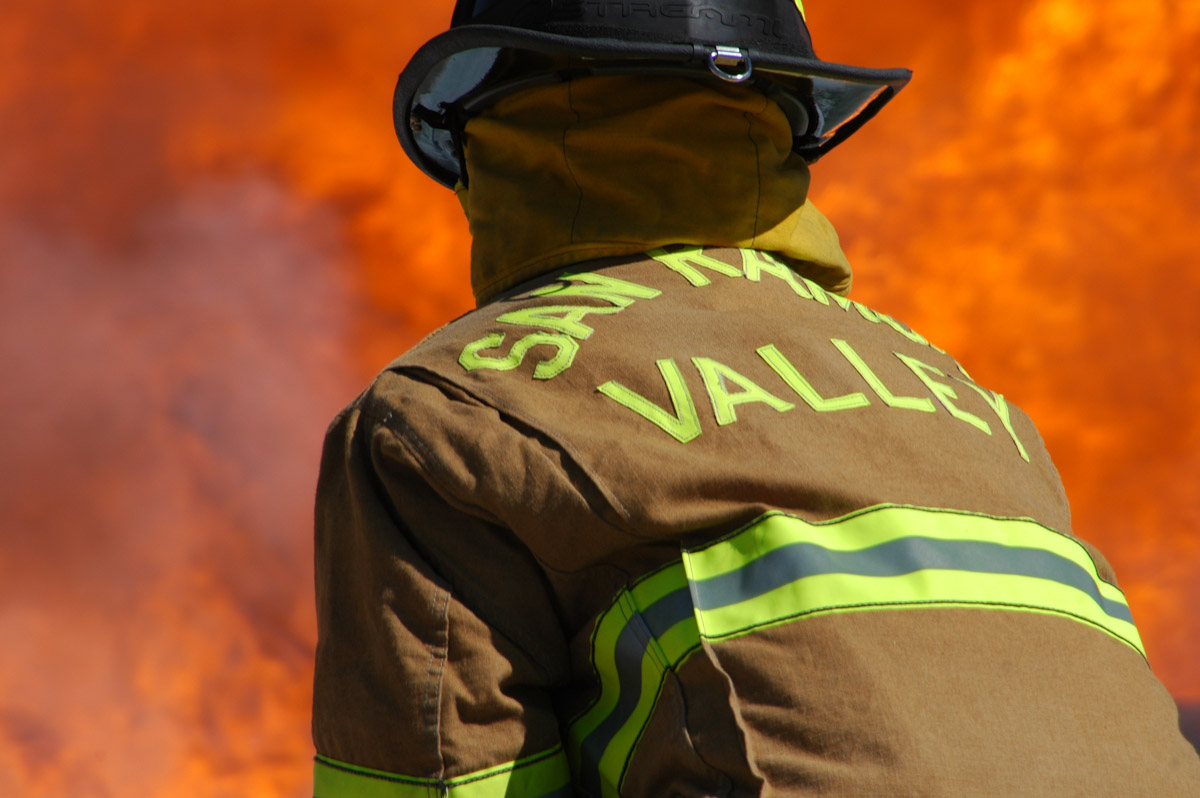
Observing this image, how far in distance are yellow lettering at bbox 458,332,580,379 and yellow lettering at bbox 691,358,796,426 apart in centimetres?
17

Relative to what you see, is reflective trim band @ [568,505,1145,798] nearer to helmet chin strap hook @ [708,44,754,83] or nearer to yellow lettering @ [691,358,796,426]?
yellow lettering @ [691,358,796,426]

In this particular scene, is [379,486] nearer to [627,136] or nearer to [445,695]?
[445,695]

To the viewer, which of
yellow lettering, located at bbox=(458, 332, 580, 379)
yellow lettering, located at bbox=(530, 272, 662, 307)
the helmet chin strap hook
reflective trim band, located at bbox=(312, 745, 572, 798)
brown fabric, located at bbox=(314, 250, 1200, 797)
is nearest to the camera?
brown fabric, located at bbox=(314, 250, 1200, 797)

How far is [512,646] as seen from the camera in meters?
1.40

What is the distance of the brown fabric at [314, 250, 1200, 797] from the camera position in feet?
3.96

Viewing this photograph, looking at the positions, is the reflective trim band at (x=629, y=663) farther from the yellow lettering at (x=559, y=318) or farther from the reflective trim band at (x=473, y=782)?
the yellow lettering at (x=559, y=318)

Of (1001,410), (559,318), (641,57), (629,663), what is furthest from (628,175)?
(629,663)

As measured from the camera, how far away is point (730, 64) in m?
1.72

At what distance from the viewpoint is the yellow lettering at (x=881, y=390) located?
1.48m

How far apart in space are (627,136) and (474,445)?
26.0 inches

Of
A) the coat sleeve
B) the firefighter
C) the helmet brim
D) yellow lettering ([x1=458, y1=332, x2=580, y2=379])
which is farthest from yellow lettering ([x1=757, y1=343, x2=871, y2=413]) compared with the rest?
the helmet brim

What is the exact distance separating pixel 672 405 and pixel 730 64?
65 centimetres

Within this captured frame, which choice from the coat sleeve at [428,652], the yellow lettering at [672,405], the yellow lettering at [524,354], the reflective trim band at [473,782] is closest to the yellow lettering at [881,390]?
the yellow lettering at [672,405]

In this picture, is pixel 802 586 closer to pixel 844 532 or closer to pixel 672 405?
pixel 844 532
